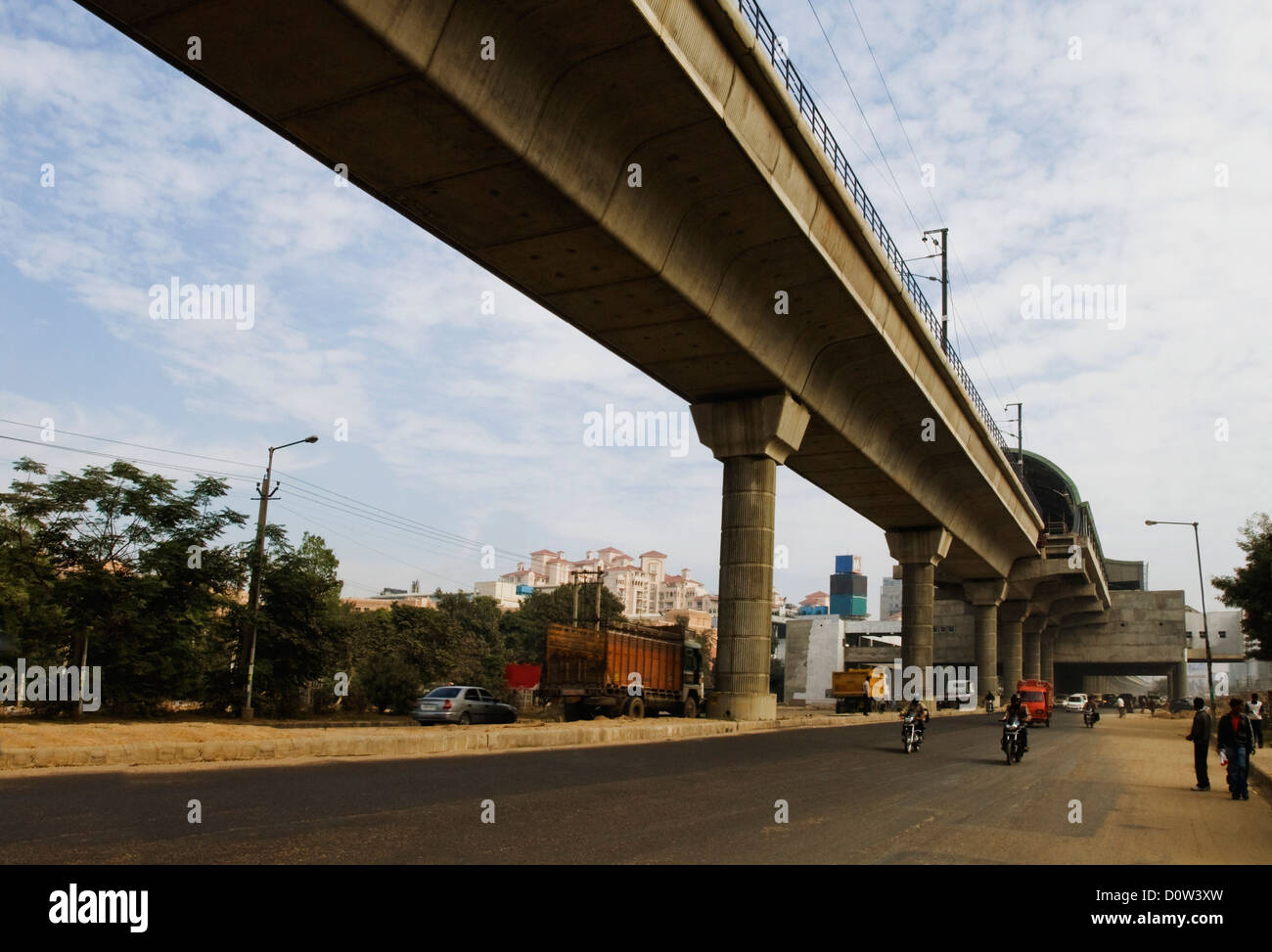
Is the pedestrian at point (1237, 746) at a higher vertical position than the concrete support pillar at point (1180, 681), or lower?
higher

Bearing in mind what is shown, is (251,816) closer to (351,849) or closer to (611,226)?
(351,849)

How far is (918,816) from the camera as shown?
10281 mm

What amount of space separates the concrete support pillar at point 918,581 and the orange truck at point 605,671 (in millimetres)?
22547

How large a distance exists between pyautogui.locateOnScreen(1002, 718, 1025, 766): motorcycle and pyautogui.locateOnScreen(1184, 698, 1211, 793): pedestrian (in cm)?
385

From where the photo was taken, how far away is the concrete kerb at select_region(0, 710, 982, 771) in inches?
496

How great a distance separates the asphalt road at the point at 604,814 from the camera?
7379 mm

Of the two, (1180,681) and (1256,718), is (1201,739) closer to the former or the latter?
(1256,718)

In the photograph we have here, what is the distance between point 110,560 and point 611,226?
1928 centimetres

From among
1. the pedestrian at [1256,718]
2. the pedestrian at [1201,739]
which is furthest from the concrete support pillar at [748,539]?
the pedestrian at [1201,739]

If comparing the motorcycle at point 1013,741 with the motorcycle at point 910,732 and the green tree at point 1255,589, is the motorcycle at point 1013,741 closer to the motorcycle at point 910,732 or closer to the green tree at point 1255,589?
the motorcycle at point 910,732

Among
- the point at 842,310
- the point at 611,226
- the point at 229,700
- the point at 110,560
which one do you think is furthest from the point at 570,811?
the point at 229,700

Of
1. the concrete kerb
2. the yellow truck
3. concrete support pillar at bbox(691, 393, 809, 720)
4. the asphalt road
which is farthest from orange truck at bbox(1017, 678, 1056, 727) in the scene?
the asphalt road

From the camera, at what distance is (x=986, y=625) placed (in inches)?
2645

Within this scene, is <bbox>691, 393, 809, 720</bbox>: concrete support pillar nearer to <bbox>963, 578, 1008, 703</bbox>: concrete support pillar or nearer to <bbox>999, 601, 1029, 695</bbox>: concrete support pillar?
<bbox>963, 578, 1008, 703</bbox>: concrete support pillar
